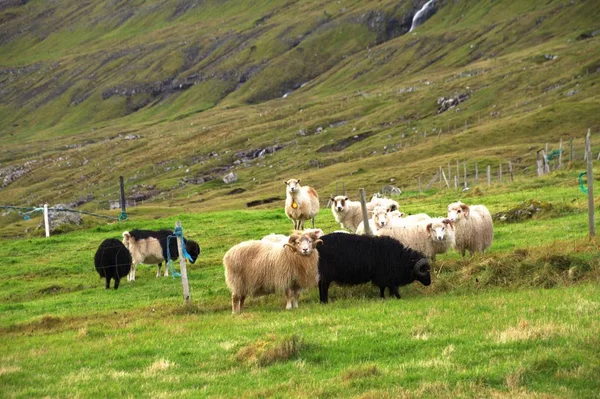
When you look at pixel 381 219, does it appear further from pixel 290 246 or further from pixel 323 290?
pixel 290 246

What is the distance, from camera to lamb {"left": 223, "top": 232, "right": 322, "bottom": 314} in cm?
1734

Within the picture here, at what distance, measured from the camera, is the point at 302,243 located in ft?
A: 56.6

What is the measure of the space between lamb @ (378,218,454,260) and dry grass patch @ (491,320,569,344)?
8.76m

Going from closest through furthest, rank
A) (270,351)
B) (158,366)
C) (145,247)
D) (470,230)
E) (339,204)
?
(270,351) < (158,366) < (470,230) < (145,247) < (339,204)

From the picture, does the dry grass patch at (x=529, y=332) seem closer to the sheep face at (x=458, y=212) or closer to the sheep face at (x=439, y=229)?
the sheep face at (x=439, y=229)

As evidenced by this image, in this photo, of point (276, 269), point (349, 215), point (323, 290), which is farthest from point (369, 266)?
point (349, 215)

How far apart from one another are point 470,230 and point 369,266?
17.5 feet

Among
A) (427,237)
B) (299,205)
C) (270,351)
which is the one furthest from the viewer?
(299,205)

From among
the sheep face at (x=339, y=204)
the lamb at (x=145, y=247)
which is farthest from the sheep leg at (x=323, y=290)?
the sheep face at (x=339, y=204)

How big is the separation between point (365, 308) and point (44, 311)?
9.67m

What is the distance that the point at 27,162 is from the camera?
581ft

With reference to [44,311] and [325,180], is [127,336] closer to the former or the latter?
[44,311]

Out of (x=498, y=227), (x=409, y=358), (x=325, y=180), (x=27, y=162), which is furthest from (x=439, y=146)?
(x=27, y=162)

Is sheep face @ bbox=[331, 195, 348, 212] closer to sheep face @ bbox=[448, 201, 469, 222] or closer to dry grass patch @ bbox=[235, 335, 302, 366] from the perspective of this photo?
sheep face @ bbox=[448, 201, 469, 222]
